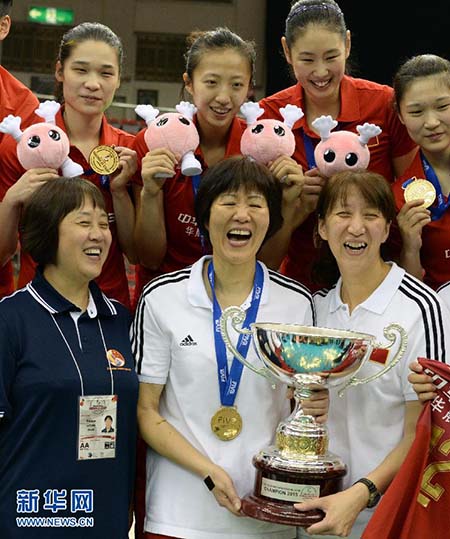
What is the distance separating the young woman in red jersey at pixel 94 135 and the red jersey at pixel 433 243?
0.68 meters

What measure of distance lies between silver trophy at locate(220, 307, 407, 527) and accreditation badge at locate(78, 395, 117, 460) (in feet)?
0.96

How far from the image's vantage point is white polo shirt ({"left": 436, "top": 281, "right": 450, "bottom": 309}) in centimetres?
224

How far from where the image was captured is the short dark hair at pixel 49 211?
2090 millimetres

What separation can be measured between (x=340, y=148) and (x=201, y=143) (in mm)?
398

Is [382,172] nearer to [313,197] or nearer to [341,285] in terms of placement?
[313,197]

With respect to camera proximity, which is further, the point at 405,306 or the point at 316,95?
the point at 316,95

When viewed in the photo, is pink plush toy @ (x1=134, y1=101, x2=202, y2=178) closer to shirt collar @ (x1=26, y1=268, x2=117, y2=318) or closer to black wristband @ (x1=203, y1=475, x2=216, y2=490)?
shirt collar @ (x1=26, y1=268, x2=117, y2=318)

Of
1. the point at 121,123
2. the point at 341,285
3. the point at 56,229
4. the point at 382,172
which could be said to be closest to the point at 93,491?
the point at 56,229

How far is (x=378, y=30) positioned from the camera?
7.10 m

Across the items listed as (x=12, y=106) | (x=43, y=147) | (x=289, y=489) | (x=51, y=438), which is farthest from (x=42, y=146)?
(x=289, y=489)

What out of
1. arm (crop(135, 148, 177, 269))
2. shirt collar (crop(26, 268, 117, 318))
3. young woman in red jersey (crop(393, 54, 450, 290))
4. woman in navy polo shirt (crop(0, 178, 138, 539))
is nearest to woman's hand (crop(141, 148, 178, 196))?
arm (crop(135, 148, 177, 269))

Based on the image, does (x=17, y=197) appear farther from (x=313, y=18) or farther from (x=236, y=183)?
(x=313, y=18)

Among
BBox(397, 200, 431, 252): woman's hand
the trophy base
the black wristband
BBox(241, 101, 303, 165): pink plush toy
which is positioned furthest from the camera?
BBox(241, 101, 303, 165): pink plush toy

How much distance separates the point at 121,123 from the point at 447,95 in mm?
4346
